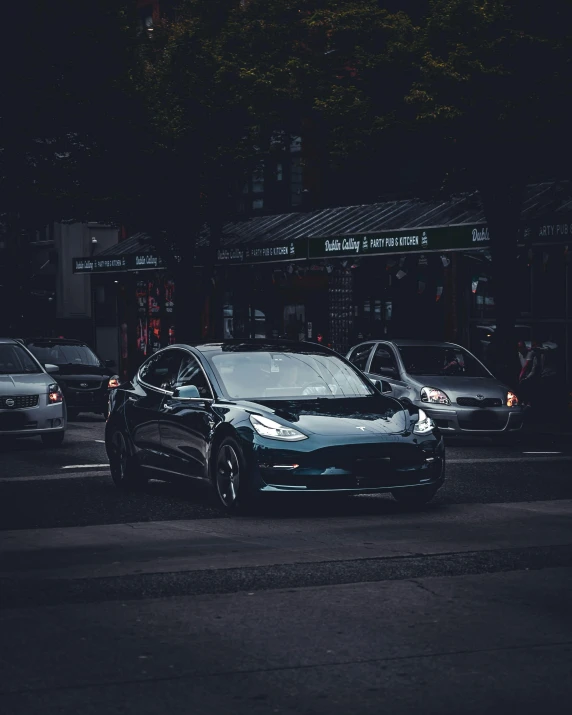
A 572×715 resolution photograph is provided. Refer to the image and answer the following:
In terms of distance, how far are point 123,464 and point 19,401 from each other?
19.5 feet

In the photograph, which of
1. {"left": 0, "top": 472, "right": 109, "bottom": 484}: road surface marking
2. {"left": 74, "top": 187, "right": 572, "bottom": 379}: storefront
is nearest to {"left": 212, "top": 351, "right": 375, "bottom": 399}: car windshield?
{"left": 0, "top": 472, "right": 109, "bottom": 484}: road surface marking

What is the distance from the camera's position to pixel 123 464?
45.1ft

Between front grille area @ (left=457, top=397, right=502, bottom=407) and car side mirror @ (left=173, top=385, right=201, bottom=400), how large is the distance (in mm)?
7985

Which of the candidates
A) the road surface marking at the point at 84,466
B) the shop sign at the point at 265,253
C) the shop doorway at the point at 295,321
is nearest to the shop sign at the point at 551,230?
the shop sign at the point at 265,253

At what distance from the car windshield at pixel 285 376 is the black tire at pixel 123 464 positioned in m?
1.52

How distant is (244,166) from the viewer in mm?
31688

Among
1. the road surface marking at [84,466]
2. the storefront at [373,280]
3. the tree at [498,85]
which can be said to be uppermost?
the tree at [498,85]

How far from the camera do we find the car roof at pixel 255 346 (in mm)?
13070

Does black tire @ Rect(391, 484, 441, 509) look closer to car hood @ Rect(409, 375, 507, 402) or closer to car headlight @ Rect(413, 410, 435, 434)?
car headlight @ Rect(413, 410, 435, 434)

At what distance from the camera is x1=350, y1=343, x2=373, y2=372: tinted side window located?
Answer: 21672 millimetres

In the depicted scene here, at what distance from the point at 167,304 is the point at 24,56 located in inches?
482

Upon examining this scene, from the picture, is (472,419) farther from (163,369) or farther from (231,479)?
(231,479)

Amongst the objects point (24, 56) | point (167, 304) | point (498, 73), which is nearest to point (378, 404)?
point (498, 73)

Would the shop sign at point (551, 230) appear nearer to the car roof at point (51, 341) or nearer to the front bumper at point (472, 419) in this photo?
the front bumper at point (472, 419)
